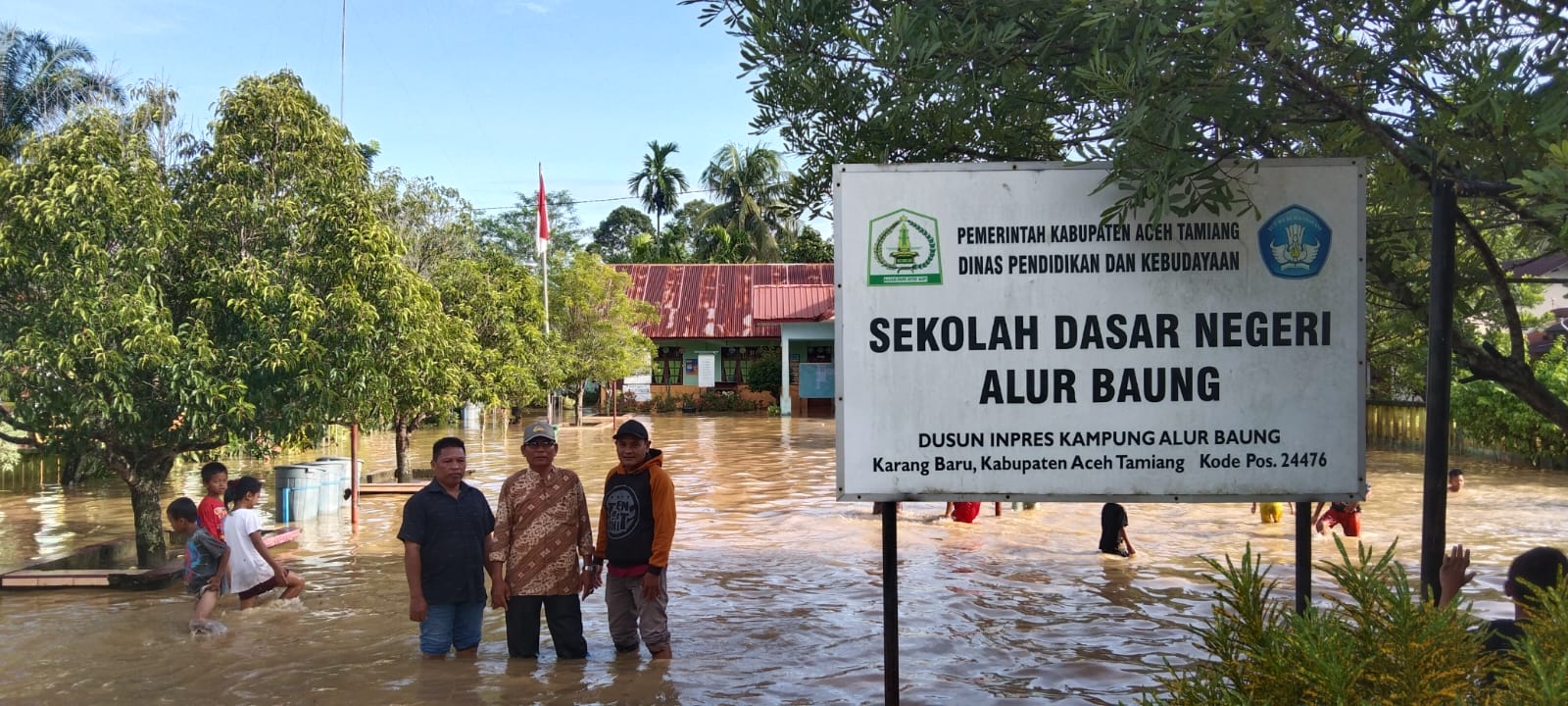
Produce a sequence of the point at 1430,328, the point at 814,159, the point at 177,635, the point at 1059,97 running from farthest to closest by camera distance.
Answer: the point at 177,635
the point at 814,159
the point at 1059,97
the point at 1430,328

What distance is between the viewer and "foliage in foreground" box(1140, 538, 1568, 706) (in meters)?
2.74

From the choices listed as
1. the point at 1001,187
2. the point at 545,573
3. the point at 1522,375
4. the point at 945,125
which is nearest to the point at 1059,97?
the point at 945,125

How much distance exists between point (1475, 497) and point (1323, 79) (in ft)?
49.5

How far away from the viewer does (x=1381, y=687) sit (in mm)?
2826

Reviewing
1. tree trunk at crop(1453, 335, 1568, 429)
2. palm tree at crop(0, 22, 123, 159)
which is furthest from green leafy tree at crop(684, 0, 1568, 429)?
palm tree at crop(0, 22, 123, 159)

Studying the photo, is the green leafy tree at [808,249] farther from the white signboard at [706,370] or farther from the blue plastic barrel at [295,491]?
the blue plastic barrel at [295,491]

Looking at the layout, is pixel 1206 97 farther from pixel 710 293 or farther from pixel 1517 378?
pixel 710 293

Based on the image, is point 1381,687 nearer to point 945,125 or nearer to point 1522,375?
point 1522,375

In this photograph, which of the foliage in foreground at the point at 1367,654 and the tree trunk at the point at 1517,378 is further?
the tree trunk at the point at 1517,378

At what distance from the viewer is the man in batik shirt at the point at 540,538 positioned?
7500mm

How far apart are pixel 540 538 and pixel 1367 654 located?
550 cm

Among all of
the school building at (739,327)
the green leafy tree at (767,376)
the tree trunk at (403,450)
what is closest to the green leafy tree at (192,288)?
the tree trunk at (403,450)

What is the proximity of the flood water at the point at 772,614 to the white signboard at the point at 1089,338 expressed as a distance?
1.01 meters

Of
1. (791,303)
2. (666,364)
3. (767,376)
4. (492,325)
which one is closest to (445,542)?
(492,325)
